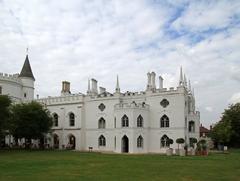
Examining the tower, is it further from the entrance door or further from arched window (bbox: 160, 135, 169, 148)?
arched window (bbox: 160, 135, 169, 148)

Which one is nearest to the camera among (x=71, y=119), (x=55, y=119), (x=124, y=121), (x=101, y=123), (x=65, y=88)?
(x=124, y=121)

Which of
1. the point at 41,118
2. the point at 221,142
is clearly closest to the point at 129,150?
the point at 41,118

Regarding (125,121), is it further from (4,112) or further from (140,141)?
(4,112)

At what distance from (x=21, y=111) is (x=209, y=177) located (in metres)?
35.6

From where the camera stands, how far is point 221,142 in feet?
212

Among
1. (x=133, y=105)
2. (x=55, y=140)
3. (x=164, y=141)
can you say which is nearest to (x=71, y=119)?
(x=55, y=140)

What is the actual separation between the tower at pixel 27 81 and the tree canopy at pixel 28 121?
14.8 m

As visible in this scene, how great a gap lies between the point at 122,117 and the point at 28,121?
512 inches

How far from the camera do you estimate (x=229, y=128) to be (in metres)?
60.9

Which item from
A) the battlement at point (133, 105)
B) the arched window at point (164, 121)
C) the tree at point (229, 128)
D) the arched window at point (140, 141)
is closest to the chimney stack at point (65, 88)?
the battlement at point (133, 105)

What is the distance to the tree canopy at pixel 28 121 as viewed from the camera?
50.3 metres

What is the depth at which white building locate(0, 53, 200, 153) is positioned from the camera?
5153 cm

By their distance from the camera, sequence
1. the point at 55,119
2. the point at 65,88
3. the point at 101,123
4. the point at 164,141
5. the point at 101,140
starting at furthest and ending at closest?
the point at 65,88 → the point at 55,119 → the point at 101,123 → the point at 101,140 → the point at 164,141

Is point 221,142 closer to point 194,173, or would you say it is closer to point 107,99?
point 107,99
